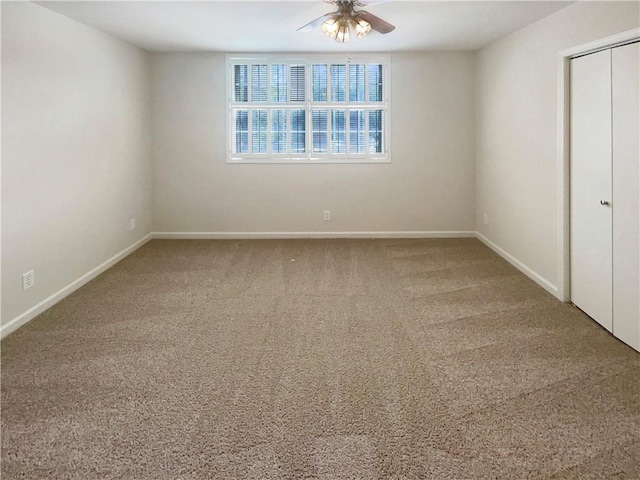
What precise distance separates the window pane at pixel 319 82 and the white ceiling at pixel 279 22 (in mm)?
416

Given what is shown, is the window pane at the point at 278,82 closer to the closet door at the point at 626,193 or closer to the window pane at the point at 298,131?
the window pane at the point at 298,131

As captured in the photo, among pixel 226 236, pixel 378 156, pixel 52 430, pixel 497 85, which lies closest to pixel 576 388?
pixel 52 430

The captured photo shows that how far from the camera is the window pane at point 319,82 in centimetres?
632

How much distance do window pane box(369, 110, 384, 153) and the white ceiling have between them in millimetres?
846

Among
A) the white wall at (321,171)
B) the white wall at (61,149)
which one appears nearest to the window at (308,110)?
the white wall at (321,171)

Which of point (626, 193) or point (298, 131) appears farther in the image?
point (298, 131)

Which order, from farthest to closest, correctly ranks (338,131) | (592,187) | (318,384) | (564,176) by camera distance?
1. (338,131)
2. (564,176)
3. (592,187)
4. (318,384)

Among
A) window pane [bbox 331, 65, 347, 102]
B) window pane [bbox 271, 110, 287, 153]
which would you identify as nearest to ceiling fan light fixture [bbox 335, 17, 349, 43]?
window pane [bbox 331, 65, 347, 102]

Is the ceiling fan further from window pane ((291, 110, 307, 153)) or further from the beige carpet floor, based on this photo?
window pane ((291, 110, 307, 153))

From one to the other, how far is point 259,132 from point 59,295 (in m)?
3.36

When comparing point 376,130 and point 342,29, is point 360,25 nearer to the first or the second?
point 342,29

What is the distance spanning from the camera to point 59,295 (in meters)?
3.97

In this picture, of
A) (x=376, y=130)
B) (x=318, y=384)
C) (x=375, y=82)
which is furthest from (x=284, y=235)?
(x=318, y=384)

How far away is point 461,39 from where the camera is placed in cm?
530
